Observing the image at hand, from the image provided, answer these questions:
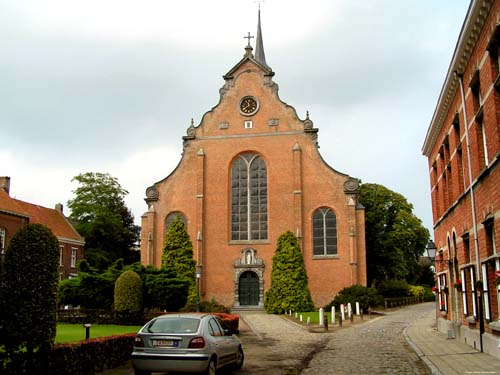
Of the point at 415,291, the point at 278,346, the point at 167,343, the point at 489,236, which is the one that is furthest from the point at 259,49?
the point at 167,343

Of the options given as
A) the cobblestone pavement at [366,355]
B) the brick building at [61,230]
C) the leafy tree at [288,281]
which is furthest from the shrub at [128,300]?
the brick building at [61,230]

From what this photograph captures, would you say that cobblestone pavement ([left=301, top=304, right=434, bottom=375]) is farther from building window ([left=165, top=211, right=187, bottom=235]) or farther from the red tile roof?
the red tile roof

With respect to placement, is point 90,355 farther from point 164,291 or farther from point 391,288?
point 391,288

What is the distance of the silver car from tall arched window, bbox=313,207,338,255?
25536mm

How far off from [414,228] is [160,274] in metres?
34.4

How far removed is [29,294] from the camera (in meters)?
9.95

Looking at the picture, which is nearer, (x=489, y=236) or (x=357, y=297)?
(x=489, y=236)

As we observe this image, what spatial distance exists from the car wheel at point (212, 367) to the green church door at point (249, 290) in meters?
26.4

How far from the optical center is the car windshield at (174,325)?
36.6 feet

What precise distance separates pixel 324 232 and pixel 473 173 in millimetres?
21939

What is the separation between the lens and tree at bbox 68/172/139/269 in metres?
52.2

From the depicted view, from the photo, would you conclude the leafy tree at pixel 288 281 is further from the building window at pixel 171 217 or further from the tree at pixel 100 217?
the tree at pixel 100 217

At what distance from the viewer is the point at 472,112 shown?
15.1 meters

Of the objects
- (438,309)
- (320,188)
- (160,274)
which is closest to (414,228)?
(320,188)
